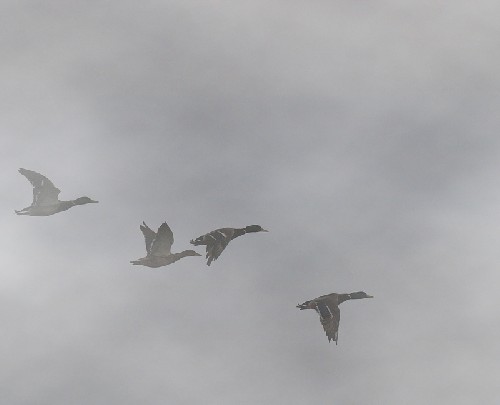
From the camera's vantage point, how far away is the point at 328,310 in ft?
260

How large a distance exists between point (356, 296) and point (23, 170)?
123 ft

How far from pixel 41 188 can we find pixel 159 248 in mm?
16026

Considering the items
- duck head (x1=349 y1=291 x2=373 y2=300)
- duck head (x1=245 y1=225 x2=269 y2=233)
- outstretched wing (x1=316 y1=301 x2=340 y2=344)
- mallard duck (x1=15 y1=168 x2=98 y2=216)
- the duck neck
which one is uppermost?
mallard duck (x1=15 y1=168 x2=98 y2=216)

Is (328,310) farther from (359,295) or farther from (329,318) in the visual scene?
(359,295)

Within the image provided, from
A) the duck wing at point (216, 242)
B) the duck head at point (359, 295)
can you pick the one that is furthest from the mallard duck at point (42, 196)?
the duck head at point (359, 295)

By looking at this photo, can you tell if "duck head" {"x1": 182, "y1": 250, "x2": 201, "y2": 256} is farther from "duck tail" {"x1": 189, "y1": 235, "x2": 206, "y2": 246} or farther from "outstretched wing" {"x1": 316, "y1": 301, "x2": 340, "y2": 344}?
"outstretched wing" {"x1": 316, "y1": 301, "x2": 340, "y2": 344}

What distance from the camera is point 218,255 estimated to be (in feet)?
260

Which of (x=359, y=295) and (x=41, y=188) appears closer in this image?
(x=359, y=295)

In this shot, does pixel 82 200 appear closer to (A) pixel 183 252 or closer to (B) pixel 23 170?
(B) pixel 23 170

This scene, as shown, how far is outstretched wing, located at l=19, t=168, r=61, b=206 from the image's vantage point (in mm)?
88206

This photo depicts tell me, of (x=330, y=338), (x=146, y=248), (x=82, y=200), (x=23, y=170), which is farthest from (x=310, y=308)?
(x=23, y=170)

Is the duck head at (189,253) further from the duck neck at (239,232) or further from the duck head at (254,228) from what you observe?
the duck head at (254,228)

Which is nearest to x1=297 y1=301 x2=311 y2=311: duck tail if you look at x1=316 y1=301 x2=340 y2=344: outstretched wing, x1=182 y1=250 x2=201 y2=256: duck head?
x1=316 y1=301 x2=340 y2=344: outstretched wing

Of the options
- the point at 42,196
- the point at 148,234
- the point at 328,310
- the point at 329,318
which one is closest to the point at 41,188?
the point at 42,196
